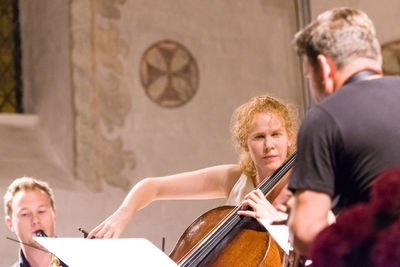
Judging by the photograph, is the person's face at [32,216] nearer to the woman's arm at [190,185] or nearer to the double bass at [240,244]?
the woman's arm at [190,185]

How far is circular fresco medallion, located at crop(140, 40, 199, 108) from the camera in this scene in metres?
6.54

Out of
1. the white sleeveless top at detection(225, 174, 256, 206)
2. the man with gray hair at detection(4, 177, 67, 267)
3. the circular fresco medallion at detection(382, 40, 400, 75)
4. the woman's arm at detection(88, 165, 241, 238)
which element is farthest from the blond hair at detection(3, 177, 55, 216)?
the circular fresco medallion at detection(382, 40, 400, 75)

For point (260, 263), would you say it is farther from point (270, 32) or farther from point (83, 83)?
point (270, 32)

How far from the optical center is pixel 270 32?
7164mm

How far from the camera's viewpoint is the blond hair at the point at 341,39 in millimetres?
1584

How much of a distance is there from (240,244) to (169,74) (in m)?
4.23

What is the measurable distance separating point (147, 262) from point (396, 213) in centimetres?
105

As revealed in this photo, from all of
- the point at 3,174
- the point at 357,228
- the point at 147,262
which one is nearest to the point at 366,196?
the point at 357,228

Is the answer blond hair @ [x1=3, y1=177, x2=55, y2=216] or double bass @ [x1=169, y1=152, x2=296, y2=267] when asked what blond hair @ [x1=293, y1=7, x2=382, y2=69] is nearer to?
double bass @ [x1=169, y1=152, x2=296, y2=267]

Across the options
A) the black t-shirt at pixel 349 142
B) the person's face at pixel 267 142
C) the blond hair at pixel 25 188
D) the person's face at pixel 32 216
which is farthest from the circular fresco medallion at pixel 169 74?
the black t-shirt at pixel 349 142

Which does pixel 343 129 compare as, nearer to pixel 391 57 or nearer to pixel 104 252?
pixel 104 252

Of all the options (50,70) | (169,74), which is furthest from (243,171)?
(50,70)

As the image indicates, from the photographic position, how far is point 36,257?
3.47 meters

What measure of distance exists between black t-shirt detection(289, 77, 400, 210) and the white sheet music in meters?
0.72
